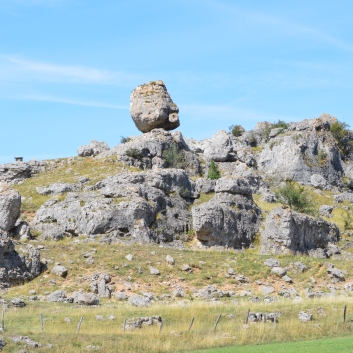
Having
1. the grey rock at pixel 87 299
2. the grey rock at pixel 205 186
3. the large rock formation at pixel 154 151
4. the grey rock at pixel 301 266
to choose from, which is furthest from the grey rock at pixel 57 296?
the large rock formation at pixel 154 151

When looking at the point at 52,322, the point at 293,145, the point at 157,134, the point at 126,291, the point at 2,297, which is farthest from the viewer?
the point at 293,145

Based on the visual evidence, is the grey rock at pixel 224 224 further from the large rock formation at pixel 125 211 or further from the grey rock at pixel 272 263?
the grey rock at pixel 272 263

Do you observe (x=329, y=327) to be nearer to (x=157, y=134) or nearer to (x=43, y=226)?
(x=43, y=226)

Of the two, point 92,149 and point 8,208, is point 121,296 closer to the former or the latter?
point 8,208

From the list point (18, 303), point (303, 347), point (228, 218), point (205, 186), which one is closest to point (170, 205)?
point (228, 218)

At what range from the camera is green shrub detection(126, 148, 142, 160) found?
3142 inches

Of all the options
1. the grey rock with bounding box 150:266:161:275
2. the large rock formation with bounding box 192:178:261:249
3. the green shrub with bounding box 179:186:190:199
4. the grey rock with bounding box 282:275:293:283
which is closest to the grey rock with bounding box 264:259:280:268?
the grey rock with bounding box 282:275:293:283

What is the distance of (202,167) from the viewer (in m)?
87.4

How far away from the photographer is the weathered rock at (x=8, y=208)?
179ft

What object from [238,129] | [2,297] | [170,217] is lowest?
[2,297]

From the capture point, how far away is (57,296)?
41594 millimetres

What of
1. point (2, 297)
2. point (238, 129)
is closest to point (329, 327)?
point (2, 297)

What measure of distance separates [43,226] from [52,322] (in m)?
26.6

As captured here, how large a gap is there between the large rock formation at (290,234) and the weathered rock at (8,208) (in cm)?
2040
